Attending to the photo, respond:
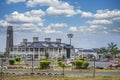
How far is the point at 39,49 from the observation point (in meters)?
122

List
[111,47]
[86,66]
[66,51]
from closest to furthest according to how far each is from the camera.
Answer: [86,66]
[66,51]
[111,47]

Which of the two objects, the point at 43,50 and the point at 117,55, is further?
the point at 117,55

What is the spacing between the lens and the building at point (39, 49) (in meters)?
122

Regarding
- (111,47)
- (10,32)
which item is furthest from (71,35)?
(111,47)

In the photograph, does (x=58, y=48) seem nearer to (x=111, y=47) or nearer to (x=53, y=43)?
(x=53, y=43)

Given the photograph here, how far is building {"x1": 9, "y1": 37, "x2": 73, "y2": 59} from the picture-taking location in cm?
12156

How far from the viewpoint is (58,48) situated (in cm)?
12325

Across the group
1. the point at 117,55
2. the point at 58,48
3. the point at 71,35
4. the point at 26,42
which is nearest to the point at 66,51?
the point at 58,48

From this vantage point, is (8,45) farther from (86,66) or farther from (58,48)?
(86,66)

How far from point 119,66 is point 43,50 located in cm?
7399

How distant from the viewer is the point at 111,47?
466 feet

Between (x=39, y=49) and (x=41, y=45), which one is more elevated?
(x=41, y=45)

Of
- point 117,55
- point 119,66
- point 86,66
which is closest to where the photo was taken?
point 86,66

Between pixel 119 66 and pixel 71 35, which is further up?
pixel 71 35
